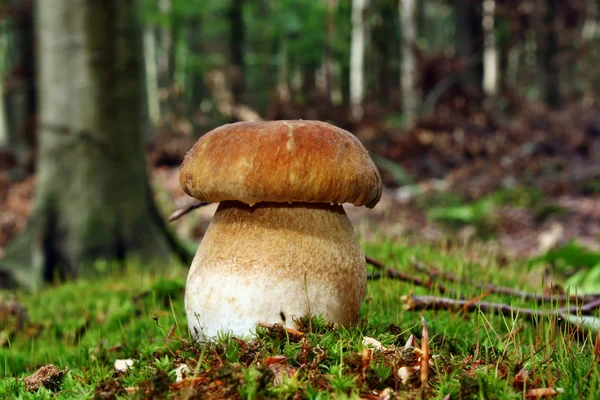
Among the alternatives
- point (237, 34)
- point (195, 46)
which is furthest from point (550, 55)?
point (195, 46)

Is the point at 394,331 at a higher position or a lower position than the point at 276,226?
lower

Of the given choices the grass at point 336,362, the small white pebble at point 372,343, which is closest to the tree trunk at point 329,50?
the grass at point 336,362

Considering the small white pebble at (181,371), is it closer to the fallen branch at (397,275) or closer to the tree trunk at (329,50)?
the fallen branch at (397,275)

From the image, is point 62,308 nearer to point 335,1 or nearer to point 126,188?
point 126,188

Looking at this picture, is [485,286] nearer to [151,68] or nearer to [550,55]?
[550,55]

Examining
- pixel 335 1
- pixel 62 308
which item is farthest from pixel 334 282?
pixel 335 1
